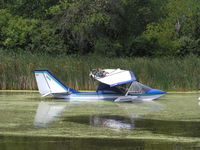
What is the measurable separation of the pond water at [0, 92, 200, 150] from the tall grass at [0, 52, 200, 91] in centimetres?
458

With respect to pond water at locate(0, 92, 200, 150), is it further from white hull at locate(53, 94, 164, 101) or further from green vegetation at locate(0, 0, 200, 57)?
green vegetation at locate(0, 0, 200, 57)

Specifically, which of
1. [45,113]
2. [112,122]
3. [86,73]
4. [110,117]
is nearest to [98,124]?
[112,122]

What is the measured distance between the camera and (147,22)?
40.6 metres

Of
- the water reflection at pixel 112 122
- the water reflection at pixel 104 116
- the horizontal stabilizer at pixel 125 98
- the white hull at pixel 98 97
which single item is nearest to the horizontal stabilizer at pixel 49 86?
the white hull at pixel 98 97

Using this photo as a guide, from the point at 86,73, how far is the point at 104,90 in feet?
16.8

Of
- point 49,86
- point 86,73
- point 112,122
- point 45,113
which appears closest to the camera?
point 112,122

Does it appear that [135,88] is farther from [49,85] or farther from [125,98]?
[49,85]

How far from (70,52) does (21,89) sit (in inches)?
437

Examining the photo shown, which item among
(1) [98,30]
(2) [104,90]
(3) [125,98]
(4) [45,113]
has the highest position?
(1) [98,30]

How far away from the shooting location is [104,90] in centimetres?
2348

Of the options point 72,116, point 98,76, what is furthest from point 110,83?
point 72,116

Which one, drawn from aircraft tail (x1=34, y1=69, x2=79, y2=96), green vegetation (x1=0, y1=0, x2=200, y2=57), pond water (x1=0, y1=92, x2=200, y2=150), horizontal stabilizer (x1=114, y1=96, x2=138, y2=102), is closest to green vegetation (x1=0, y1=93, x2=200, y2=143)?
pond water (x1=0, y1=92, x2=200, y2=150)

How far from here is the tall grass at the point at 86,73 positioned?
28312 millimetres

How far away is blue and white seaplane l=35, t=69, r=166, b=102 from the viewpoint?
23109mm
